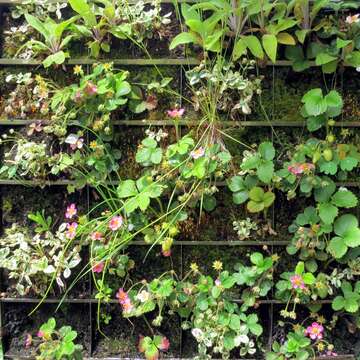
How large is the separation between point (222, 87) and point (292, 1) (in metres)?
0.44

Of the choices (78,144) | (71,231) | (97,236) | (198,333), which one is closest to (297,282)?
(198,333)

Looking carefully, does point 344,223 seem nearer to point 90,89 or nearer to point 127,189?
point 127,189

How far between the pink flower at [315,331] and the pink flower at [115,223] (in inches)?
34.0

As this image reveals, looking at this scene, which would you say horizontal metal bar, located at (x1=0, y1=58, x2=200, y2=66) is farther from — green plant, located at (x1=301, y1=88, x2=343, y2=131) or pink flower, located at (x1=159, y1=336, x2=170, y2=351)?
pink flower, located at (x1=159, y1=336, x2=170, y2=351)

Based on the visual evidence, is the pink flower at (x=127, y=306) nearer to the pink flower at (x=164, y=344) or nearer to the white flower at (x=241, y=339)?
the pink flower at (x=164, y=344)

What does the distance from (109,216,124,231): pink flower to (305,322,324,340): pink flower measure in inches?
34.0

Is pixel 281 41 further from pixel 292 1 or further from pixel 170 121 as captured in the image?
pixel 170 121

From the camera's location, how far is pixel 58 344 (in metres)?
1.92

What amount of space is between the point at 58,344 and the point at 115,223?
0.52m

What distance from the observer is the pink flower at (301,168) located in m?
1.92

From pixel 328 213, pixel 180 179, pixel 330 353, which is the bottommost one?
pixel 330 353

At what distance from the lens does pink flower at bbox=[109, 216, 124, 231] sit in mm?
1949

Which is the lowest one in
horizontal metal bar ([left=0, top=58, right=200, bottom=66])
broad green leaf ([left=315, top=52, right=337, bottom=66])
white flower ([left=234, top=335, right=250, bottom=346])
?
white flower ([left=234, top=335, right=250, bottom=346])

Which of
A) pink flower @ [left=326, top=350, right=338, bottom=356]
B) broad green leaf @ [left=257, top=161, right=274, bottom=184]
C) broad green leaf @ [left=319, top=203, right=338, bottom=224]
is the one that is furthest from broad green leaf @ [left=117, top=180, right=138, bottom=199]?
pink flower @ [left=326, top=350, right=338, bottom=356]
